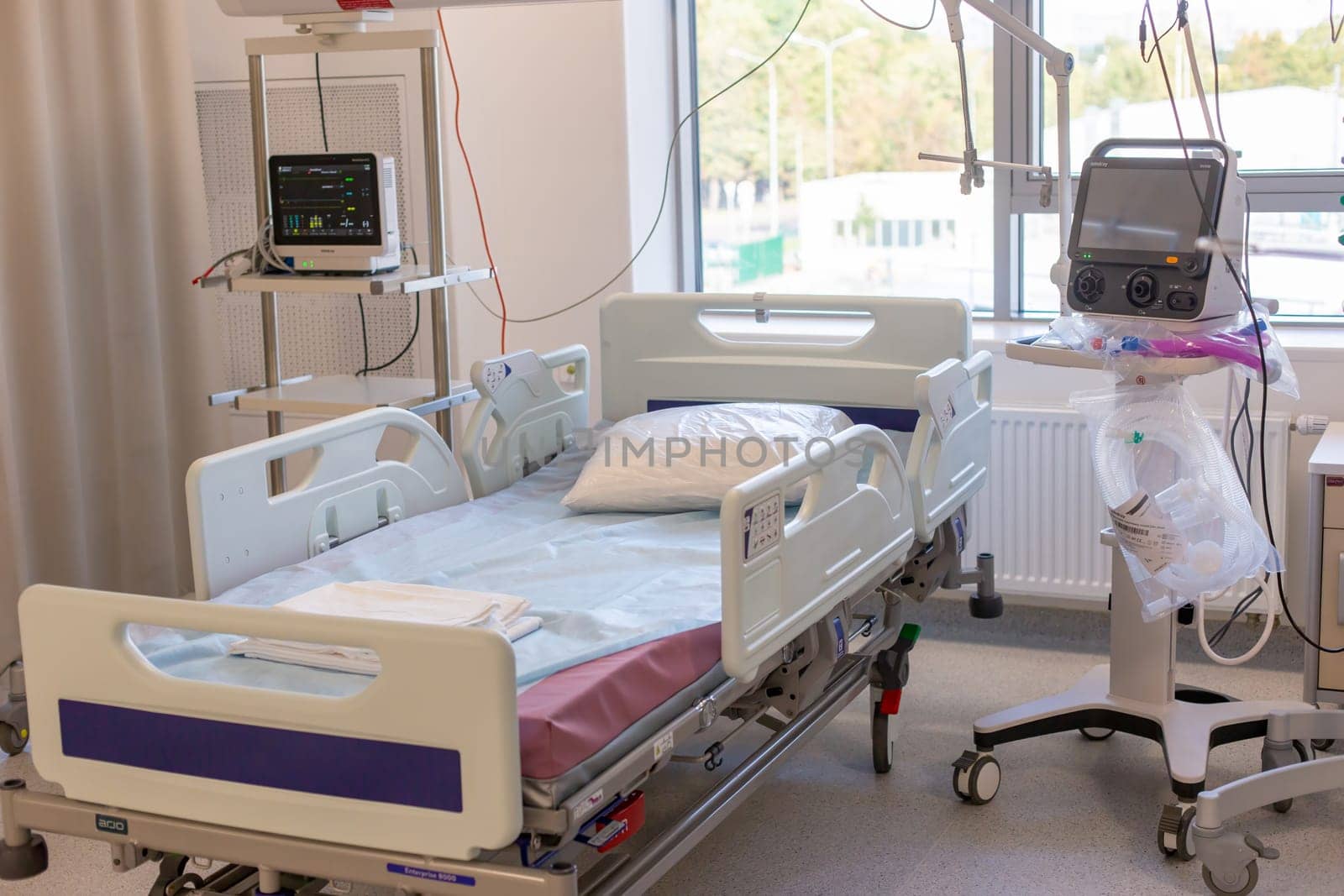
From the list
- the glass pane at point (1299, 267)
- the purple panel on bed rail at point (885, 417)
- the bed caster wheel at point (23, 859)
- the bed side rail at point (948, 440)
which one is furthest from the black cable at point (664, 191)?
the bed caster wheel at point (23, 859)

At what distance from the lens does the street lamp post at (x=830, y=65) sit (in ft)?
12.9

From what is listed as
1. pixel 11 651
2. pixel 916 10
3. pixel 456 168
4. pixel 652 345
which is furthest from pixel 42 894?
pixel 916 10

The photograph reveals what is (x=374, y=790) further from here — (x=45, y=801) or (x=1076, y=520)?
(x=1076, y=520)

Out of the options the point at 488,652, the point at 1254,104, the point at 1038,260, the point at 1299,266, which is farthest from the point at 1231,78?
the point at 488,652

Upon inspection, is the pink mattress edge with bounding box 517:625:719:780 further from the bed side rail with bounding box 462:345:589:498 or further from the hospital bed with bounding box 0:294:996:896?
the bed side rail with bounding box 462:345:589:498

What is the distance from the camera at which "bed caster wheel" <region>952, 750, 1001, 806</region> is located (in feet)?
9.09

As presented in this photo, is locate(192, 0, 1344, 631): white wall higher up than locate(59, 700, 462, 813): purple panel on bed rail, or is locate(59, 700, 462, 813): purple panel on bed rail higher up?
locate(192, 0, 1344, 631): white wall

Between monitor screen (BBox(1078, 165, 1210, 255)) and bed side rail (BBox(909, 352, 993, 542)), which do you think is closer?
monitor screen (BBox(1078, 165, 1210, 255))

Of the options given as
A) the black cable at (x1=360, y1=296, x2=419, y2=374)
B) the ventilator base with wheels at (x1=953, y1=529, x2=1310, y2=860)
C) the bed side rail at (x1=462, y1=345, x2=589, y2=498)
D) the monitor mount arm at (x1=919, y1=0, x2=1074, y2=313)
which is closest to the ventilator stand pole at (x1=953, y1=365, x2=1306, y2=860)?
the ventilator base with wheels at (x1=953, y1=529, x2=1310, y2=860)

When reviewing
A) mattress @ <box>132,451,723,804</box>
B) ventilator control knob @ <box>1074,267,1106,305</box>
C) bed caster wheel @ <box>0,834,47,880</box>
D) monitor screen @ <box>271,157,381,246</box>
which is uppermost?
monitor screen @ <box>271,157,381,246</box>

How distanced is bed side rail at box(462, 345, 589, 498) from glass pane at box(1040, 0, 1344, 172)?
150 cm

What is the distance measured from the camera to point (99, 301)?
3.75 meters

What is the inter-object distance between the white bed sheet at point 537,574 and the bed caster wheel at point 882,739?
584mm

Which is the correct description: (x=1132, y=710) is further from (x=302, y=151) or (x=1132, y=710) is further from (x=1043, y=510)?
(x=302, y=151)
